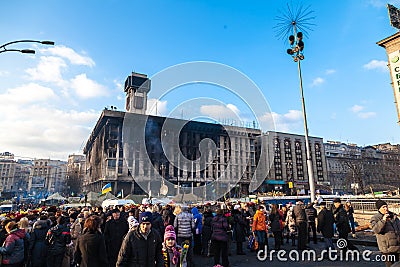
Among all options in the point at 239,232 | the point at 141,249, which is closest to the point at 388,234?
the point at 141,249

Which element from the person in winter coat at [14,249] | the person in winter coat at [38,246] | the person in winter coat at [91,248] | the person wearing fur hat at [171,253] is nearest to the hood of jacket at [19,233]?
the person in winter coat at [14,249]

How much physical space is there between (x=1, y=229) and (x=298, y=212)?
29.0 feet

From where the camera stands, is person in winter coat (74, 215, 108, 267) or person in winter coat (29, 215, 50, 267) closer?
person in winter coat (74, 215, 108, 267)

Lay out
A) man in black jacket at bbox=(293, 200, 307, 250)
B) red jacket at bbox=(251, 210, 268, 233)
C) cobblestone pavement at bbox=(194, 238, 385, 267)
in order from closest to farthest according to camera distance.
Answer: cobblestone pavement at bbox=(194, 238, 385, 267) → man in black jacket at bbox=(293, 200, 307, 250) → red jacket at bbox=(251, 210, 268, 233)

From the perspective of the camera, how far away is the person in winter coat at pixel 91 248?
4723 millimetres

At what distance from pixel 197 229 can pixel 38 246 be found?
5.42 m

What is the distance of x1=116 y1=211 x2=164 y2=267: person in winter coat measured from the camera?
3.99 metres

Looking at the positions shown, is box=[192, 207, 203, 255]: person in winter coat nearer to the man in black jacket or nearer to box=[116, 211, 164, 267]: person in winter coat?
the man in black jacket

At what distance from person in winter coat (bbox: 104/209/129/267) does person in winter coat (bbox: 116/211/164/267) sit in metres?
3.22

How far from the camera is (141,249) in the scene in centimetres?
402

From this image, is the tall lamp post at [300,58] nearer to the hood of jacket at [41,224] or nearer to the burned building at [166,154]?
the hood of jacket at [41,224]

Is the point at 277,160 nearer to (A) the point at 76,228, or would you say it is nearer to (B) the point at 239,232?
(B) the point at 239,232

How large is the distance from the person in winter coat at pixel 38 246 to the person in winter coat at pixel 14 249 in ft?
0.92

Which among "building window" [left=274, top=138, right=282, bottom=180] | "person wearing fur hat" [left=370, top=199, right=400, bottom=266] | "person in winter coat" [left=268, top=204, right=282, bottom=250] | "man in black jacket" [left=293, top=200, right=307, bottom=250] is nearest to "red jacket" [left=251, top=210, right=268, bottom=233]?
"person in winter coat" [left=268, top=204, right=282, bottom=250]
